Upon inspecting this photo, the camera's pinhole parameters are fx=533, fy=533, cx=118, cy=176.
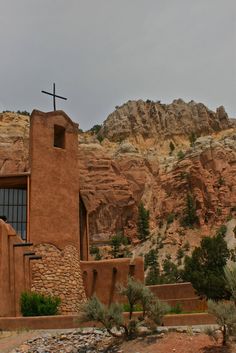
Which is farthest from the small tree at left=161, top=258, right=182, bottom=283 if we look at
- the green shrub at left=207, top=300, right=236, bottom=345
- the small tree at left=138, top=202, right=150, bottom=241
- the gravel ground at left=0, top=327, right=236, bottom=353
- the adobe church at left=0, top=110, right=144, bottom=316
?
the green shrub at left=207, top=300, right=236, bottom=345

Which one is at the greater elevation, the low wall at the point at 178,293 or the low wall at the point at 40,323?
the low wall at the point at 178,293

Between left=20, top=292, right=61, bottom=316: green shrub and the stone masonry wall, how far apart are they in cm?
126

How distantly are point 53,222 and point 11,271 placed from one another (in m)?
4.28

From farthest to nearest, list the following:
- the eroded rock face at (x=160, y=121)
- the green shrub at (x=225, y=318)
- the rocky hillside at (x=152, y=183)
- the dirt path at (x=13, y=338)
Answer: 1. the eroded rock face at (x=160, y=121)
2. the rocky hillside at (x=152, y=183)
3. the dirt path at (x=13, y=338)
4. the green shrub at (x=225, y=318)

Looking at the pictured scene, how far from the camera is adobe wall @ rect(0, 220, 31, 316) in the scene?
22.9 m

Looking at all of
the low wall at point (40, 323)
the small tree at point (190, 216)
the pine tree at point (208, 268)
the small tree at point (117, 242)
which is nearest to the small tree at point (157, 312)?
the low wall at point (40, 323)

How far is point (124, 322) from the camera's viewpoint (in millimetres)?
17750

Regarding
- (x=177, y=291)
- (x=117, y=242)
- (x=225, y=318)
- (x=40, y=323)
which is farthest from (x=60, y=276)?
(x=117, y=242)

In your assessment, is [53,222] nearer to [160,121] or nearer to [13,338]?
[13,338]

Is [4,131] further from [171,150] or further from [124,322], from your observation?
[124,322]

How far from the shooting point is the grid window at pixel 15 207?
27344mm

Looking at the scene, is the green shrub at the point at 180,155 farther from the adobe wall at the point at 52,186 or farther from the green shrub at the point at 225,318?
the green shrub at the point at 225,318

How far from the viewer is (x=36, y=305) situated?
23.3 m

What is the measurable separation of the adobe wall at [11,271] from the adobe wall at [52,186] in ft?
6.73
